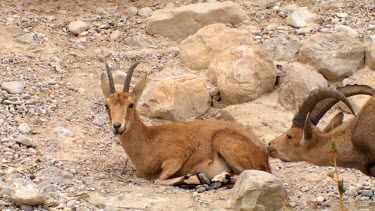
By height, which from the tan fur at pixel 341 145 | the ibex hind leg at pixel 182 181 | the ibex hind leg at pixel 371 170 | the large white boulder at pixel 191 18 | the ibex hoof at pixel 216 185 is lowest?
the ibex hoof at pixel 216 185

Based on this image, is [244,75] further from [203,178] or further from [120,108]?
[120,108]

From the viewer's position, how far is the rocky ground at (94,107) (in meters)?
10.1

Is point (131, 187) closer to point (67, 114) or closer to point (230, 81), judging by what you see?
point (67, 114)

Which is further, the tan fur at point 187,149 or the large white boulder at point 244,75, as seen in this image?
the large white boulder at point 244,75

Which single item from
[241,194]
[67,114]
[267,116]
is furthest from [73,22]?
[241,194]

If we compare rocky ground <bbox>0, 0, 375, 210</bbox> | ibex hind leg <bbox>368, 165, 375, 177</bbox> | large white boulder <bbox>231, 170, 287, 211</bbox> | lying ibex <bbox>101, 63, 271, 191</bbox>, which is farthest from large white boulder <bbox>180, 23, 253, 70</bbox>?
large white boulder <bbox>231, 170, 287, 211</bbox>

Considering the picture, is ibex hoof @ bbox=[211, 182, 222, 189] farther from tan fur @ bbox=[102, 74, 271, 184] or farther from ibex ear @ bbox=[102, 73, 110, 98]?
ibex ear @ bbox=[102, 73, 110, 98]

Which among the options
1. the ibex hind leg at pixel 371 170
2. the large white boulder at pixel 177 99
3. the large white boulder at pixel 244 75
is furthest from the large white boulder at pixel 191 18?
the ibex hind leg at pixel 371 170

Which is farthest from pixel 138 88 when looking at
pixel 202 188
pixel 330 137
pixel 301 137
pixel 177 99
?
pixel 330 137

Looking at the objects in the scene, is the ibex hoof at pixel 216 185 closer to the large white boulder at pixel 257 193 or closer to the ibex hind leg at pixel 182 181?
the ibex hind leg at pixel 182 181

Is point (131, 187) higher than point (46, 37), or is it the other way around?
point (46, 37)

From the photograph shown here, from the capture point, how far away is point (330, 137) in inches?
417

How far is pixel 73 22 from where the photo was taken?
15320 mm

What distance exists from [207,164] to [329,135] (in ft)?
5.51
